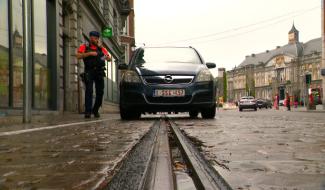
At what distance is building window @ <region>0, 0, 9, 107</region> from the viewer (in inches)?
342

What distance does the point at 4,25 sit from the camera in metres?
9.05

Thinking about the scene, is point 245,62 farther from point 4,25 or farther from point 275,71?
point 4,25

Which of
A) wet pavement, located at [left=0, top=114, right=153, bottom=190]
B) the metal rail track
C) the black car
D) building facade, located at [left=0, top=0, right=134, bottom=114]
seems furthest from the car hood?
the metal rail track

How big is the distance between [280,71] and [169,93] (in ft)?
390

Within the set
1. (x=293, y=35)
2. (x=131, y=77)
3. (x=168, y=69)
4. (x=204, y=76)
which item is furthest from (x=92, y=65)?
(x=293, y=35)

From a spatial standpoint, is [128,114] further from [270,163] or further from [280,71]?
[280,71]

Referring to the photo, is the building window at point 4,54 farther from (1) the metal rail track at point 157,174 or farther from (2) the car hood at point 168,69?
(1) the metal rail track at point 157,174

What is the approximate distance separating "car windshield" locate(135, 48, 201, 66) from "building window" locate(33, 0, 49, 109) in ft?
11.8

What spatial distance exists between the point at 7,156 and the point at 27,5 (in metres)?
4.34

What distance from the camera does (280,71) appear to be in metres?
123

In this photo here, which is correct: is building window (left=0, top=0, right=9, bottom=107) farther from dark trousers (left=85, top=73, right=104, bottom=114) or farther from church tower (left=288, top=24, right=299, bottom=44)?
church tower (left=288, top=24, right=299, bottom=44)

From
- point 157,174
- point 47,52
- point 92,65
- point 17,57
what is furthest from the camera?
point 47,52

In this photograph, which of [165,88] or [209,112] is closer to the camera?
[165,88]

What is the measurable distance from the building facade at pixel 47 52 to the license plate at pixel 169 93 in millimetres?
2527
